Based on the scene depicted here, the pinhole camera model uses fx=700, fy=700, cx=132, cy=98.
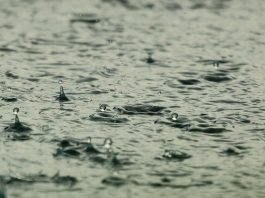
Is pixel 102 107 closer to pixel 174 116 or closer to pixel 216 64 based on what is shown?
pixel 174 116

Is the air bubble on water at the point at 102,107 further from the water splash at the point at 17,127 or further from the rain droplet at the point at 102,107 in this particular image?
the water splash at the point at 17,127

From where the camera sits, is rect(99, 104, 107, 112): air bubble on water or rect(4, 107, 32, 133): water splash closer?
rect(4, 107, 32, 133): water splash

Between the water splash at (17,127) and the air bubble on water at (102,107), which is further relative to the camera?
the air bubble on water at (102,107)

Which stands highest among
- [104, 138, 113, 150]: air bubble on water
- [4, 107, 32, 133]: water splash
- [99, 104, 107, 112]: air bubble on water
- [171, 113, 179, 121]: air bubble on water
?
[99, 104, 107, 112]: air bubble on water

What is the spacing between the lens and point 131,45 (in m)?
11.2

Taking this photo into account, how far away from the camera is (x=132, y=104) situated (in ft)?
26.1

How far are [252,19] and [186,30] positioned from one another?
1714 mm

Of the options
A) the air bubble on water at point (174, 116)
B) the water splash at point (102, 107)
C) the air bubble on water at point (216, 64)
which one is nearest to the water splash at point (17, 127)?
the water splash at point (102, 107)

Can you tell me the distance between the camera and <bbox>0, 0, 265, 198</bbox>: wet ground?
579 centimetres

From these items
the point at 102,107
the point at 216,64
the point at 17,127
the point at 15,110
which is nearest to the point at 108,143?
the point at 17,127

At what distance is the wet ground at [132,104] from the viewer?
5785 mm

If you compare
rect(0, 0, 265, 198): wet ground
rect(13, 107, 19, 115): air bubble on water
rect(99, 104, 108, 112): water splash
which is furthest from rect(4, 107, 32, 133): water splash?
rect(99, 104, 108, 112): water splash

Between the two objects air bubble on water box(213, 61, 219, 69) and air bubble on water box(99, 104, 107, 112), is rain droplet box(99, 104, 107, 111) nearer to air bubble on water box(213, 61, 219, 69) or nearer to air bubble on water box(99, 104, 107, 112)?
air bubble on water box(99, 104, 107, 112)

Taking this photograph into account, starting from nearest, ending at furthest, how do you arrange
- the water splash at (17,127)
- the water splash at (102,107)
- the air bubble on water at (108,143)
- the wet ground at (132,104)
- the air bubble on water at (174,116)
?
the wet ground at (132,104) < the air bubble on water at (108,143) < the water splash at (17,127) < the air bubble on water at (174,116) < the water splash at (102,107)
